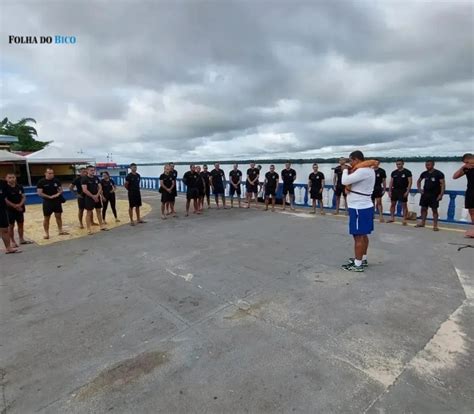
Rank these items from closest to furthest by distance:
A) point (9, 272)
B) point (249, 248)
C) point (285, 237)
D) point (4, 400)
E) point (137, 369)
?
point (4, 400) < point (137, 369) < point (9, 272) < point (249, 248) < point (285, 237)

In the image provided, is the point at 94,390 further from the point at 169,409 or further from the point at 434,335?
the point at 434,335

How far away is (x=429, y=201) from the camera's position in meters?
6.73

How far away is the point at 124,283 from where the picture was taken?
13.5 ft

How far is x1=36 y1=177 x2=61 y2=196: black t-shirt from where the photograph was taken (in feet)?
22.7

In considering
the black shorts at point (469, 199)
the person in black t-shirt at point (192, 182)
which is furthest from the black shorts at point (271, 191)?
the black shorts at point (469, 199)

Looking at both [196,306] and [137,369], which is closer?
[137,369]

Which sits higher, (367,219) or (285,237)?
(367,219)

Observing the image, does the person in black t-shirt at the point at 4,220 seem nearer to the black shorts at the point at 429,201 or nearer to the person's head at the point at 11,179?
the person's head at the point at 11,179

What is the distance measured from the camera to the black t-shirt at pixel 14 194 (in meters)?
6.12

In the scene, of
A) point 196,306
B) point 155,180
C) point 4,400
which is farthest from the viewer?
point 155,180

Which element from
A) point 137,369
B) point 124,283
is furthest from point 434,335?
point 124,283

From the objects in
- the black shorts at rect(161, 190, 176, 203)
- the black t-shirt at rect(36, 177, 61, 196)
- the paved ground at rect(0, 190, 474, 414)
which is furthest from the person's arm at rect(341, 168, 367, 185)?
the black t-shirt at rect(36, 177, 61, 196)

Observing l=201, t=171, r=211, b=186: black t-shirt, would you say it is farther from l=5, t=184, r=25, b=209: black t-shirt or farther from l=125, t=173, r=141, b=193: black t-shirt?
l=5, t=184, r=25, b=209: black t-shirt

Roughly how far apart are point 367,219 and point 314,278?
118 centimetres
